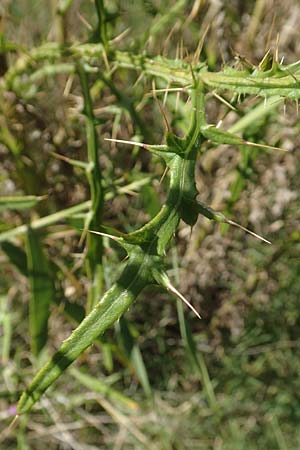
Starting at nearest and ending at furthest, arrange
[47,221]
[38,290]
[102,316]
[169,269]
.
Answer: [102,316] → [38,290] → [47,221] → [169,269]

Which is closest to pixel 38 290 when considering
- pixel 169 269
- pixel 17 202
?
pixel 17 202

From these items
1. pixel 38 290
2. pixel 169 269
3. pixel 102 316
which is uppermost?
pixel 102 316

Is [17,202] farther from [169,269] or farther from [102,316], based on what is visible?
[102,316]

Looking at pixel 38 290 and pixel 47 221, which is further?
pixel 47 221

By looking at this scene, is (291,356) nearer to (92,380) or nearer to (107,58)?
(92,380)

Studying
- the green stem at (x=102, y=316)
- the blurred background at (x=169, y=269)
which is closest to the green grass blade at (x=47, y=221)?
the blurred background at (x=169, y=269)

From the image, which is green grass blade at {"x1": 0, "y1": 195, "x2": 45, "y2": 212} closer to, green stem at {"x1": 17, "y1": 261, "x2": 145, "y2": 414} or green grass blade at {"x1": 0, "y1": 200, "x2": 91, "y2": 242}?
green grass blade at {"x1": 0, "y1": 200, "x2": 91, "y2": 242}

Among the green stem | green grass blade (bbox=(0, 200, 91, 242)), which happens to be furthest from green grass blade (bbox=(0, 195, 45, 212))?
the green stem

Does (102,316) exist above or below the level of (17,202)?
above
